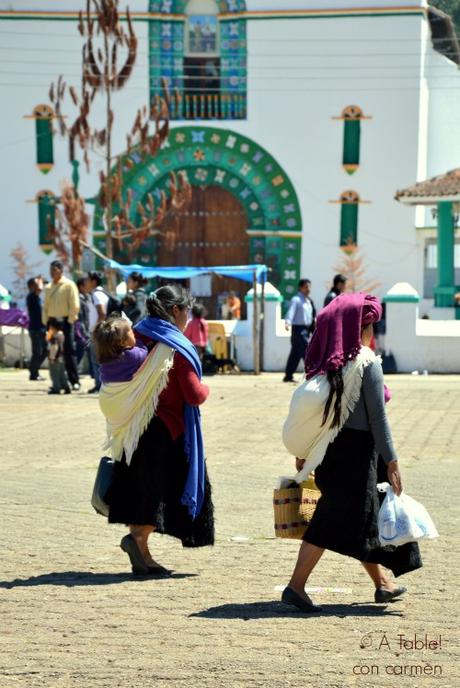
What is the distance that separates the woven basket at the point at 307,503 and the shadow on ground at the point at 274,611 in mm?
414

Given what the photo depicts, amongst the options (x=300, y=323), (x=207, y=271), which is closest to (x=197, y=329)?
(x=300, y=323)

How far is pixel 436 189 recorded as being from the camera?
29.9 meters

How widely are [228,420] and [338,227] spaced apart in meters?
18.4

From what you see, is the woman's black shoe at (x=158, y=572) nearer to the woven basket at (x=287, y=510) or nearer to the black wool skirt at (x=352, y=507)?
the woven basket at (x=287, y=510)

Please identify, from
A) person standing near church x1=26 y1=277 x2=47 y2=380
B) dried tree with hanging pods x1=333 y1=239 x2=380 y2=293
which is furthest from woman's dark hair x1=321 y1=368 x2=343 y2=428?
dried tree with hanging pods x1=333 y1=239 x2=380 y2=293

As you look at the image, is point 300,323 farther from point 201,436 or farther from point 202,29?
point 202,29

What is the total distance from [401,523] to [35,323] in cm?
1477

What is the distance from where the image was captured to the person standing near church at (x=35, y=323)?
20.9m

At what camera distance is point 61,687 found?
5.60m

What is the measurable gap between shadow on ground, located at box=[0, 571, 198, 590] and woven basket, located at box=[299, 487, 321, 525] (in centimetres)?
94

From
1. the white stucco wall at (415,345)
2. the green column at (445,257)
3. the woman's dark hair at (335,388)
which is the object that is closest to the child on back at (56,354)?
the white stucco wall at (415,345)

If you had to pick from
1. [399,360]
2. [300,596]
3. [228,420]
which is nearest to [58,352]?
[228,420]

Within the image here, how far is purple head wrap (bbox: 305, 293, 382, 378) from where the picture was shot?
266 inches

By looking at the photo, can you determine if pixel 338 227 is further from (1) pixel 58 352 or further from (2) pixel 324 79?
(1) pixel 58 352
